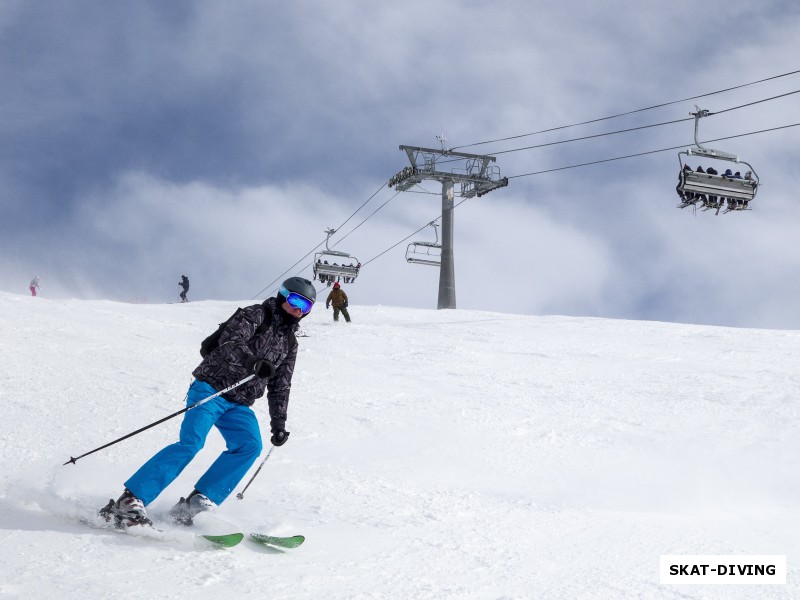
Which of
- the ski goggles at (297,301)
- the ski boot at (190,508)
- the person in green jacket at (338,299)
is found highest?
the person in green jacket at (338,299)

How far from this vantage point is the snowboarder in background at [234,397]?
4.20m

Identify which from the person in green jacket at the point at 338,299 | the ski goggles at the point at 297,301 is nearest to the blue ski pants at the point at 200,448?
the ski goggles at the point at 297,301

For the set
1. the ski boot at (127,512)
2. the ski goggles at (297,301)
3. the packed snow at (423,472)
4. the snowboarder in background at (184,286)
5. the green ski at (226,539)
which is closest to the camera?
the packed snow at (423,472)

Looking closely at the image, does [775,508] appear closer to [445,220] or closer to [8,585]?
[8,585]

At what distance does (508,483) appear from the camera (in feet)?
19.7

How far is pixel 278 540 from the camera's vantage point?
153 inches

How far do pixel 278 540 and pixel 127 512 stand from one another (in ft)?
2.87

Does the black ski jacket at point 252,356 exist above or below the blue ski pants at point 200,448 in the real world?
above

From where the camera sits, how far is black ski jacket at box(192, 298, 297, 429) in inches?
171

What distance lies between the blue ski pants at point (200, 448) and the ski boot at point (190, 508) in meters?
0.04

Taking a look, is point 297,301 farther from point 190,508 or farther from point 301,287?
point 190,508

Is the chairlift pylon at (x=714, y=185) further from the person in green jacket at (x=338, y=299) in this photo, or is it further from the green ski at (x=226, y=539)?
the green ski at (x=226, y=539)

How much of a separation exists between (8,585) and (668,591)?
10.3ft

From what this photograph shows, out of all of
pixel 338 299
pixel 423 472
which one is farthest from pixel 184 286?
pixel 423 472
